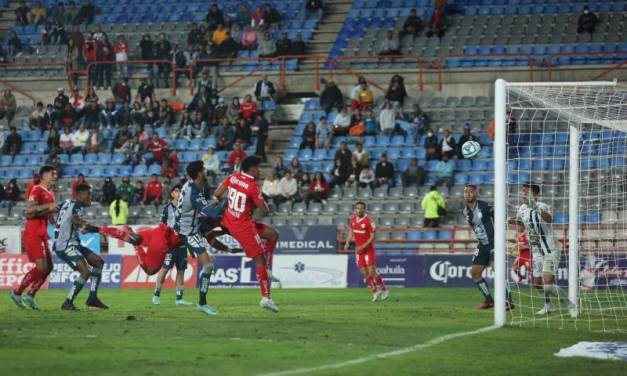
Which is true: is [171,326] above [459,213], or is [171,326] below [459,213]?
below

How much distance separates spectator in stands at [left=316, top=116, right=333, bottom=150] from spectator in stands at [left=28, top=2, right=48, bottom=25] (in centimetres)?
1679

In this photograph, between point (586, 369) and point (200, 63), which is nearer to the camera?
point (586, 369)

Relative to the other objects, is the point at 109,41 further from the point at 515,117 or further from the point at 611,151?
the point at 611,151

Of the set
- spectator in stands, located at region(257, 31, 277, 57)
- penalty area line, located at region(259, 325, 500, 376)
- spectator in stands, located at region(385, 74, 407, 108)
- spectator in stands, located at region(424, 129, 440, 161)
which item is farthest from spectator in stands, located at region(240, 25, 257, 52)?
penalty area line, located at region(259, 325, 500, 376)

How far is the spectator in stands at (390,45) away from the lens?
4225cm

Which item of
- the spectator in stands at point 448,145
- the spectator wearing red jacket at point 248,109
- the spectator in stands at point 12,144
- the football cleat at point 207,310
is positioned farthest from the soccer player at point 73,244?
the spectator in stands at point 12,144

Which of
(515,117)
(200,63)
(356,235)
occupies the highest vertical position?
(200,63)

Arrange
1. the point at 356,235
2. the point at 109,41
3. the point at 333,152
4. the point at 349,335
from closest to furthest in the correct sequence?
the point at 349,335 → the point at 356,235 → the point at 333,152 → the point at 109,41

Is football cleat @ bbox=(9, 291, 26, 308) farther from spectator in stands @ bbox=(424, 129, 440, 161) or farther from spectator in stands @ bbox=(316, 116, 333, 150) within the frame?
spectator in stands @ bbox=(316, 116, 333, 150)

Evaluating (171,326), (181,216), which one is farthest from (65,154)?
(171,326)

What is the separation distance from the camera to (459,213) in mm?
35000

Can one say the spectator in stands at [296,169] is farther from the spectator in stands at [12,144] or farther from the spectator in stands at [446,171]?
the spectator in stands at [12,144]

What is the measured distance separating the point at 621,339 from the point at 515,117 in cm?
1996

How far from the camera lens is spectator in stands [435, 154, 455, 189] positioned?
117ft
